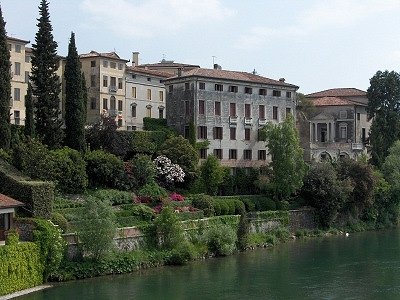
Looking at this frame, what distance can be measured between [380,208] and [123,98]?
31.1 metres

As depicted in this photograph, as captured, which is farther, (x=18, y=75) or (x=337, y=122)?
(x=337, y=122)

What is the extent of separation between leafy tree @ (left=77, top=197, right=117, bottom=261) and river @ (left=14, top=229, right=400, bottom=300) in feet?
6.14

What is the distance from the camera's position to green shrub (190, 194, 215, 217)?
5716cm

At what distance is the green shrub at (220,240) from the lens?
51.8 metres

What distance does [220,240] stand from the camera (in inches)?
2040

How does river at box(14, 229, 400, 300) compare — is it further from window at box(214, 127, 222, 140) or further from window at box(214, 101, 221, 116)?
window at box(214, 101, 221, 116)

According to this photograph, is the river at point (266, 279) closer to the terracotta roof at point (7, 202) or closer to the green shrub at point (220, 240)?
the green shrub at point (220, 240)

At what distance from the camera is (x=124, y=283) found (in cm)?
4181

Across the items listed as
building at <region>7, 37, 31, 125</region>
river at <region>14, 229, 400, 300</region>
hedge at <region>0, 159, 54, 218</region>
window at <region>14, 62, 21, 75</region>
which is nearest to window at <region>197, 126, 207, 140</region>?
river at <region>14, 229, 400, 300</region>

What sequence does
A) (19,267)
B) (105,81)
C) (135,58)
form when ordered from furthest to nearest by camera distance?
(135,58) → (105,81) → (19,267)

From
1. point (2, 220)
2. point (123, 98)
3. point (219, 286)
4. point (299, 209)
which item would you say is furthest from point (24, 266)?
point (123, 98)

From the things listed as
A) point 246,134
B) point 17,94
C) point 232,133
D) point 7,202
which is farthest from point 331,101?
point 7,202

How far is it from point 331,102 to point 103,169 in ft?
145

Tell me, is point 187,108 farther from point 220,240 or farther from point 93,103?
point 220,240
